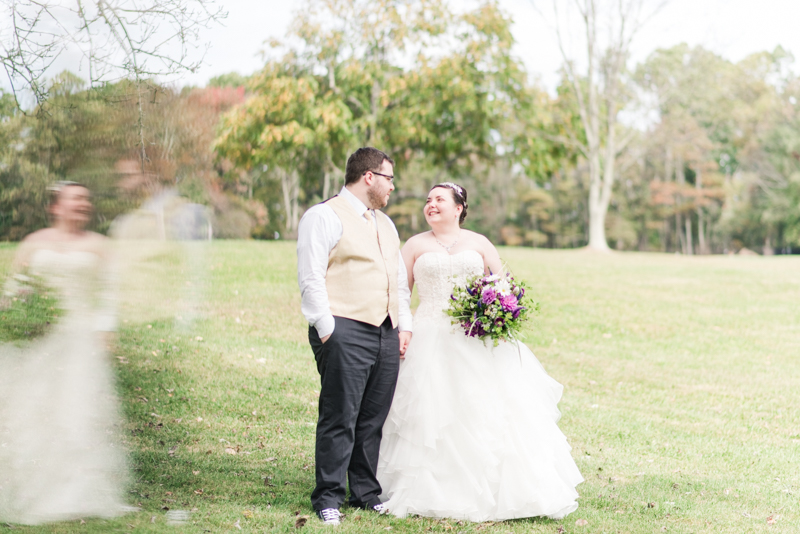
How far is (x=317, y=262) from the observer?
13.5 ft

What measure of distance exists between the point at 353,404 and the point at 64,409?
5.76 feet

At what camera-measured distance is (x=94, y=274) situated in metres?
4.25

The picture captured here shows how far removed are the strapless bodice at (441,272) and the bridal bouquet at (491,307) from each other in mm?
144

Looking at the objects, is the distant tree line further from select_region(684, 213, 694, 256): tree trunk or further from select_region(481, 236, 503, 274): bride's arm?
select_region(481, 236, 503, 274): bride's arm

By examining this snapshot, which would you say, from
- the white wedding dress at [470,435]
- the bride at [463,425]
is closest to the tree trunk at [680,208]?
the bride at [463,425]

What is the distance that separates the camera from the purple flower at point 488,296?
15.1 ft

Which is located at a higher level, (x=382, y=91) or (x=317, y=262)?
(x=382, y=91)

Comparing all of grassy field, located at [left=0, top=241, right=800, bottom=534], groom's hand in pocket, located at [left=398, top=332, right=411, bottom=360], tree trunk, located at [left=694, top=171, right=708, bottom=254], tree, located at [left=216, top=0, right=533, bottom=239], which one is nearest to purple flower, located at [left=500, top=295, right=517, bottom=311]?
groom's hand in pocket, located at [left=398, top=332, right=411, bottom=360]

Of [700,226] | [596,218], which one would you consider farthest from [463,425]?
[700,226]

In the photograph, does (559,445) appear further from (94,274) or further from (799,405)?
(799,405)

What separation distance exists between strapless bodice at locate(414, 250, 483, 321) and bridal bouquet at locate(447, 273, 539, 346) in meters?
0.14

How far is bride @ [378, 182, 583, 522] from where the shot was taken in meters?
4.48

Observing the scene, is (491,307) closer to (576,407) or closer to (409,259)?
(409,259)

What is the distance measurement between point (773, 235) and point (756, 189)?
159 inches
